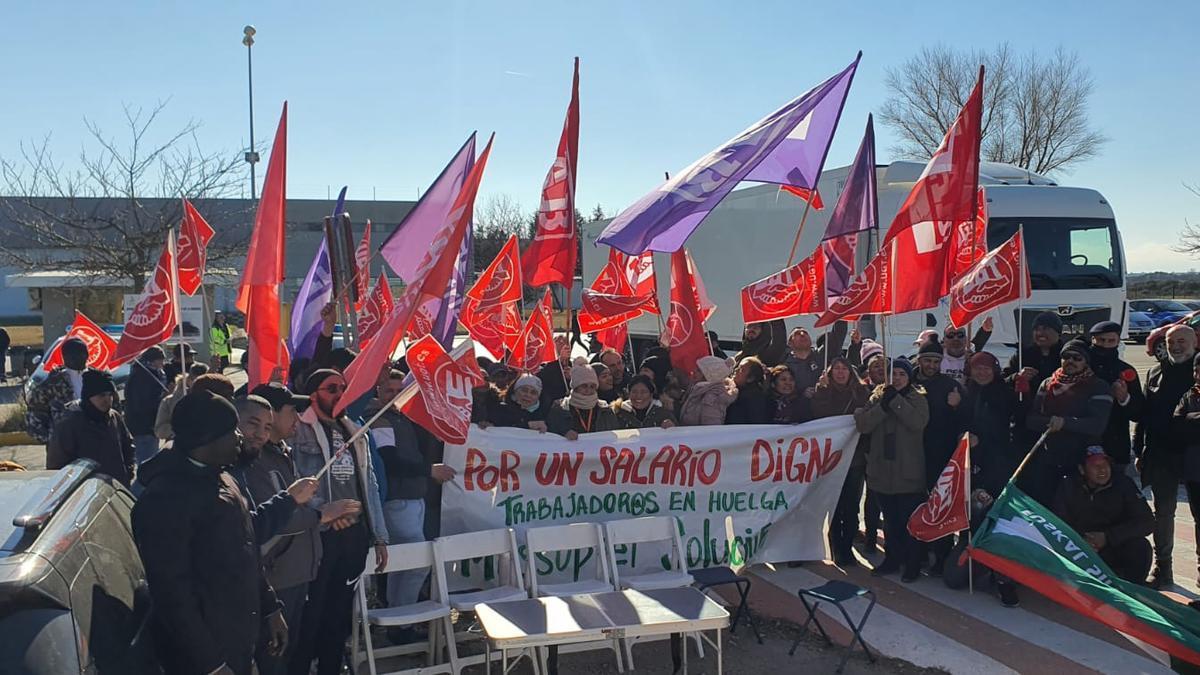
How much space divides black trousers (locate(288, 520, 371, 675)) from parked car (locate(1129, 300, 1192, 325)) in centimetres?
3463

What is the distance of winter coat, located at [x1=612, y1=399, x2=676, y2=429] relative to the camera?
7.45 m

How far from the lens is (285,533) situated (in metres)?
4.30

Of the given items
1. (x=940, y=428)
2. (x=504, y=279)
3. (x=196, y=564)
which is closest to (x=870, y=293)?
(x=940, y=428)

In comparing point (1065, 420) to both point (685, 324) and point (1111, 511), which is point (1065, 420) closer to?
point (1111, 511)

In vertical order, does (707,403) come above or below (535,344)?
below

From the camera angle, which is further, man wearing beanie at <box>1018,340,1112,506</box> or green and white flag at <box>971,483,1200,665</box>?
man wearing beanie at <box>1018,340,1112,506</box>

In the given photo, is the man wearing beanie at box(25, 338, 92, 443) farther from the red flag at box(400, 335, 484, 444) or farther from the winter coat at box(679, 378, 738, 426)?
the winter coat at box(679, 378, 738, 426)

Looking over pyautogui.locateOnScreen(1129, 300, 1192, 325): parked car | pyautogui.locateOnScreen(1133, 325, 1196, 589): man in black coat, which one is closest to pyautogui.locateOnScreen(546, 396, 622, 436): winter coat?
pyautogui.locateOnScreen(1133, 325, 1196, 589): man in black coat

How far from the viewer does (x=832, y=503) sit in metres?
7.64

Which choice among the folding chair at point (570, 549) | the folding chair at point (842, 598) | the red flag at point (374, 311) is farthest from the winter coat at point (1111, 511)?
the red flag at point (374, 311)

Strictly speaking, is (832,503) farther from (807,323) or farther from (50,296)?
(50,296)

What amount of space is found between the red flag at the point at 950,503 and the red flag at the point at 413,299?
12.5 ft

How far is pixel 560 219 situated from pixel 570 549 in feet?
10.7

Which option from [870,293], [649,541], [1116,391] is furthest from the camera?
[870,293]
